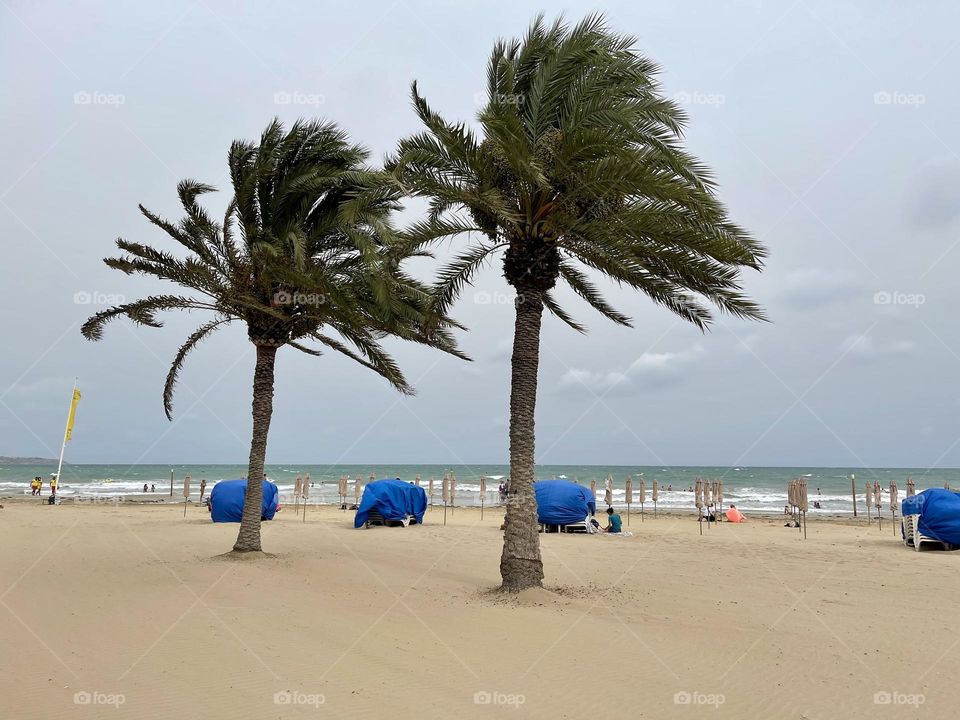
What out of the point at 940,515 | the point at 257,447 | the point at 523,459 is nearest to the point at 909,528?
the point at 940,515

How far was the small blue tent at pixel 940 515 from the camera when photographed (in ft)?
51.3

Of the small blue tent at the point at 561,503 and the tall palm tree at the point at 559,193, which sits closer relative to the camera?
the tall palm tree at the point at 559,193

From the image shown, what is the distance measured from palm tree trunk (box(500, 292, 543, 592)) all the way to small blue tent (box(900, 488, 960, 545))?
11.9 meters

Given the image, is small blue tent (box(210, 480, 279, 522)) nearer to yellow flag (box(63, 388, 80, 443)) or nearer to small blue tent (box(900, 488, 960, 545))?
yellow flag (box(63, 388, 80, 443))

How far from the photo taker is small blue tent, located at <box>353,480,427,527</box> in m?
20.2

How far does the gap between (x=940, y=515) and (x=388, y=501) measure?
1479cm

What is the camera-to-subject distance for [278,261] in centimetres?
1109

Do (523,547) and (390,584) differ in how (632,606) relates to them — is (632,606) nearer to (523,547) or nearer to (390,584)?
(523,547)

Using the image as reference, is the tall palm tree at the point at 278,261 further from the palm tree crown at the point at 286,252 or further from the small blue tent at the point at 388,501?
the small blue tent at the point at 388,501

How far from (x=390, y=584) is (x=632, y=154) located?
7127mm

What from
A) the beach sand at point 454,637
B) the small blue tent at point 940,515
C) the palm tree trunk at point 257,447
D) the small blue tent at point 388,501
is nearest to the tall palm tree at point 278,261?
the palm tree trunk at point 257,447

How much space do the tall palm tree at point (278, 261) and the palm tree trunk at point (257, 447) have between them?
2 centimetres

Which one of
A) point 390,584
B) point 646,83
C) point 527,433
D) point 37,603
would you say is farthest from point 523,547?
point 646,83

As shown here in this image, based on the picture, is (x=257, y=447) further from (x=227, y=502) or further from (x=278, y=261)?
(x=227, y=502)
